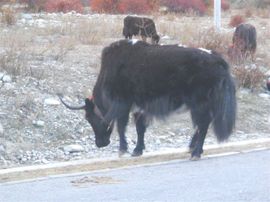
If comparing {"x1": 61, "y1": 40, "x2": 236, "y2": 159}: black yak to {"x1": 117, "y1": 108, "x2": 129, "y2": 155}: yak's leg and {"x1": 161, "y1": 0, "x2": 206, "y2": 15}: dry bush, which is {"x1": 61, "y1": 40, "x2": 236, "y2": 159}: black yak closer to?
{"x1": 117, "y1": 108, "x2": 129, "y2": 155}: yak's leg

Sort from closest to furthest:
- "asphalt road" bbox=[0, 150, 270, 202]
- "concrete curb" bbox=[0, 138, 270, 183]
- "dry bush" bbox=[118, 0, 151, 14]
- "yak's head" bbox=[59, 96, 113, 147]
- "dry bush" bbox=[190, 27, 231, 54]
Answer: "asphalt road" bbox=[0, 150, 270, 202] → "concrete curb" bbox=[0, 138, 270, 183] → "yak's head" bbox=[59, 96, 113, 147] → "dry bush" bbox=[190, 27, 231, 54] → "dry bush" bbox=[118, 0, 151, 14]

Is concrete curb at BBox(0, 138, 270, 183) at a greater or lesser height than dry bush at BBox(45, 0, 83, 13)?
greater

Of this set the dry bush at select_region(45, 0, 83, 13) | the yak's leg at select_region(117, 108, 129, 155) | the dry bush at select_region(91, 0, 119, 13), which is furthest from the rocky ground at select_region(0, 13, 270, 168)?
the dry bush at select_region(91, 0, 119, 13)

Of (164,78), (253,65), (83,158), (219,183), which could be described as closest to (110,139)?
(83,158)

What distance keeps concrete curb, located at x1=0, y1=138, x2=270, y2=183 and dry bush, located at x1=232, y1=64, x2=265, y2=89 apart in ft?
14.0

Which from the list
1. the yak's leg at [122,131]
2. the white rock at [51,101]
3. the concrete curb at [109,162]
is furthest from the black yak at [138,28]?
the yak's leg at [122,131]

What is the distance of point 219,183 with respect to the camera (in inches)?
396

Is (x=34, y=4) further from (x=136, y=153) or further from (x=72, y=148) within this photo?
(x=136, y=153)

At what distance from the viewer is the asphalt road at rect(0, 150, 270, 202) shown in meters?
9.39

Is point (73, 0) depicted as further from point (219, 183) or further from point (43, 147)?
point (219, 183)

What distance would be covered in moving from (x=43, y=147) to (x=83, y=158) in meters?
0.82

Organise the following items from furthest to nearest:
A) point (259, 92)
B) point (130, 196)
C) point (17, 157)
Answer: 1. point (259, 92)
2. point (17, 157)
3. point (130, 196)

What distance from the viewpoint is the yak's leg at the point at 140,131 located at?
1313cm

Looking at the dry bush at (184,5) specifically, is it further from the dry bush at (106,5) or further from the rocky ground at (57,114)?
the rocky ground at (57,114)
